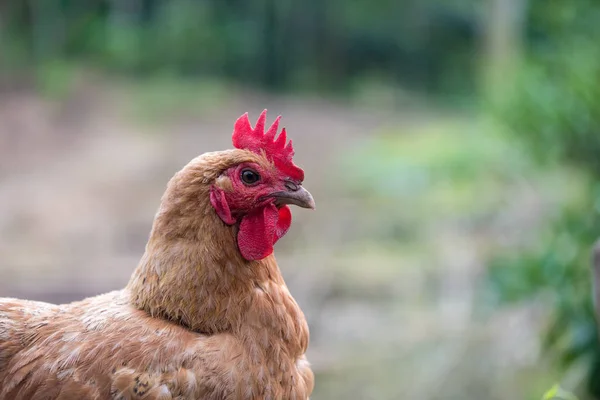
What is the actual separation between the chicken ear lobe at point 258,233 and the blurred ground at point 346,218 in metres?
2.69

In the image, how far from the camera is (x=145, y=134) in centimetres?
993

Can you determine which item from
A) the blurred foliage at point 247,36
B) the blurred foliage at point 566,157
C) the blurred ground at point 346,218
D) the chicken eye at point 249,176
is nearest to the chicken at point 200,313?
the chicken eye at point 249,176

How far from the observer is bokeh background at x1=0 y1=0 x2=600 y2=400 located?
4691 millimetres

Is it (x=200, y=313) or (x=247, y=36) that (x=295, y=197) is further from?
(x=247, y=36)

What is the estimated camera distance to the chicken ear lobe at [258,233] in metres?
2.10

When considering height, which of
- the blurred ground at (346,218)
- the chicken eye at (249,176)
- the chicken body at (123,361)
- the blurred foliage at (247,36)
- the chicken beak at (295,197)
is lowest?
the blurred ground at (346,218)

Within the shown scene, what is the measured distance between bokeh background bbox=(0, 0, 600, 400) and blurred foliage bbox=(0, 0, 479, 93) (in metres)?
0.03

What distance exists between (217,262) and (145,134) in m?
8.12

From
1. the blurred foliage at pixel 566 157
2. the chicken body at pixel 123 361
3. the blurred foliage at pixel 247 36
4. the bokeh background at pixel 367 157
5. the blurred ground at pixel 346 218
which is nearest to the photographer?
the chicken body at pixel 123 361

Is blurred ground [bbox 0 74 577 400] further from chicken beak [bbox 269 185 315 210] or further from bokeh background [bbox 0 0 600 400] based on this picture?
chicken beak [bbox 269 185 315 210]

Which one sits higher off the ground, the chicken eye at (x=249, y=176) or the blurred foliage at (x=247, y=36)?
the blurred foliage at (x=247, y=36)

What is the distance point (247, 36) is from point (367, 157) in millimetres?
3360

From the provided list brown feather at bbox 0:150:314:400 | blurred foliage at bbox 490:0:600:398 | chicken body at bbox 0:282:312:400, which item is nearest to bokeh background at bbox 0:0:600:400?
blurred foliage at bbox 490:0:600:398

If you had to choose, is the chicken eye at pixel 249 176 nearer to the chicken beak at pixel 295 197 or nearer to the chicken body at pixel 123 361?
the chicken beak at pixel 295 197
